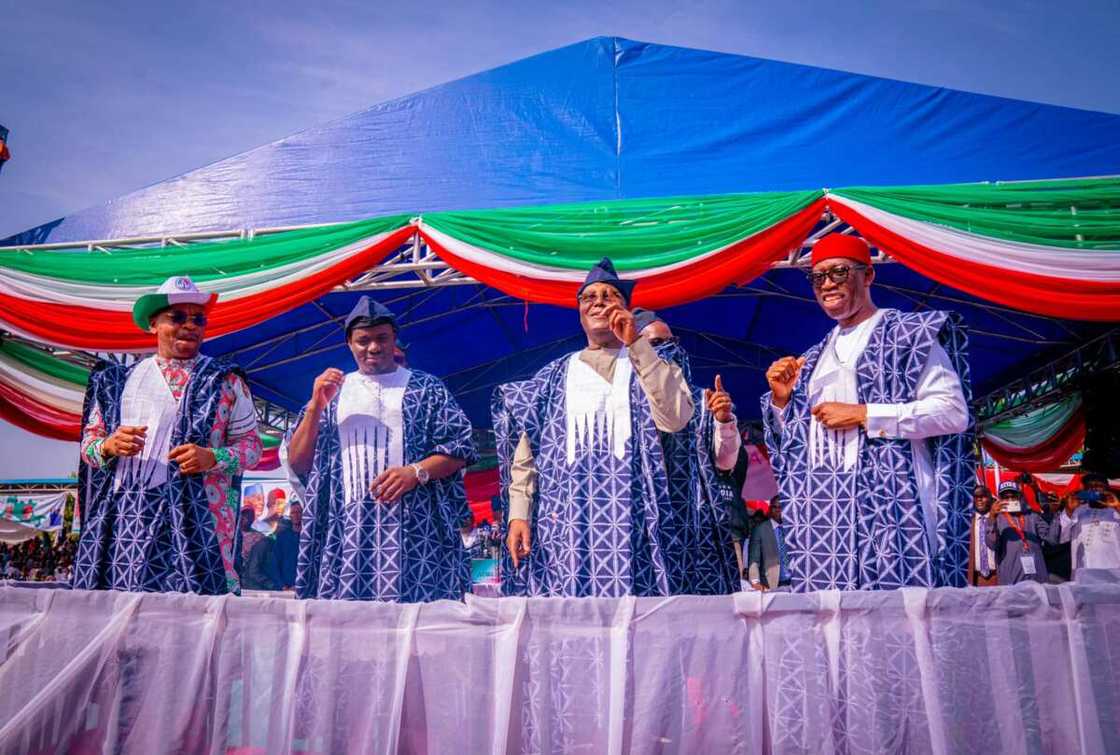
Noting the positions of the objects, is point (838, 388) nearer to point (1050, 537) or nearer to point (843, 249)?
point (843, 249)

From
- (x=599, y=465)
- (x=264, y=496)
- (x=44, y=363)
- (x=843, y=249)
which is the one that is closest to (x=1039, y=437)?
(x=843, y=249)

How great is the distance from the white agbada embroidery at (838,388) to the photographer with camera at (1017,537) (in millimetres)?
5511

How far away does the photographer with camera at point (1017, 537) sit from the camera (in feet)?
23.3

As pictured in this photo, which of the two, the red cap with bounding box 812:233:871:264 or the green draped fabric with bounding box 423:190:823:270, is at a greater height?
the green draped fabric with bounding box 423:190:823:270

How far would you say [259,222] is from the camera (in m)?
5.22

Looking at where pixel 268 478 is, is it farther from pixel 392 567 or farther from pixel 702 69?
pixel 392 567

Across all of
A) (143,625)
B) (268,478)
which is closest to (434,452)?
(143,625)

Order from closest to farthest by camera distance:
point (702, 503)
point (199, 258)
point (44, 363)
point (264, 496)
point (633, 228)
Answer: point (702, 503)
point (633, 228)
point (199, 258)
point (44, 363)
point (264, 496)

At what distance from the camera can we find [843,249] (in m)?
2.71

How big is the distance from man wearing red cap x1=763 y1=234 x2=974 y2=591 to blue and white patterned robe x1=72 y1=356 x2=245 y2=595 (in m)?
2.04

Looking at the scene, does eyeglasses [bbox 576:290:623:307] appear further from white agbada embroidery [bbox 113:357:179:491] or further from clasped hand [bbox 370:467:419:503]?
white agbada embroidery [bbox 113:357:179:491]

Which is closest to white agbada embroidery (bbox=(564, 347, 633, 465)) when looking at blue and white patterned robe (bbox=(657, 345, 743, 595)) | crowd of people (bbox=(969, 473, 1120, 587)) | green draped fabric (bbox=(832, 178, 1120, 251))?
blue and white patterned robe (bbox=(657, 345, 743, 595))

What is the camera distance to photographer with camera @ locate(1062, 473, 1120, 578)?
23.7ft

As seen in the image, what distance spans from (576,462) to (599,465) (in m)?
0.09
